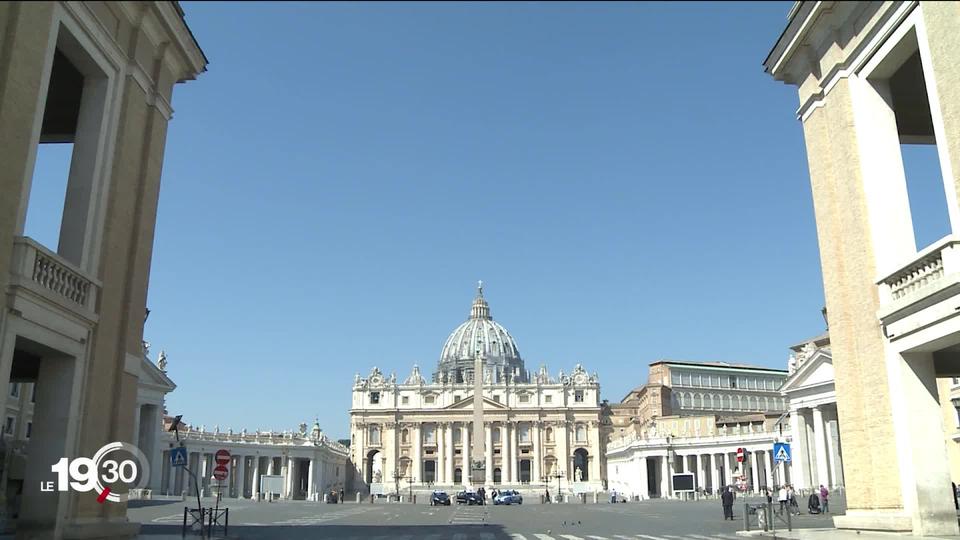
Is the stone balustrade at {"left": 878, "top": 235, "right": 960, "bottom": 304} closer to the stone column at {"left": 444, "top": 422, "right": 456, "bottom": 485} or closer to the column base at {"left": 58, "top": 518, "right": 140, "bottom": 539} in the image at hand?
the column base at {"left": 58, "top": 518, "right": 140, "bottom": 539}

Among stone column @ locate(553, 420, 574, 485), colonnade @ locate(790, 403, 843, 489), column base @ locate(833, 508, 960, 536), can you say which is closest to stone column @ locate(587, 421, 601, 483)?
stone column @ locate(553, 420, 574, 485)

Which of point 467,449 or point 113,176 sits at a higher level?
point 113,176

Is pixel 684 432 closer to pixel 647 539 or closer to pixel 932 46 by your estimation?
pixel 647 539

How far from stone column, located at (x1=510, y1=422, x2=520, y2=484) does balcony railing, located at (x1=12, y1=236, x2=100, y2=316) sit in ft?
467

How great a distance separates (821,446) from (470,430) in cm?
9967

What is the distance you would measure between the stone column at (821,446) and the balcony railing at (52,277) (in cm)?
5763

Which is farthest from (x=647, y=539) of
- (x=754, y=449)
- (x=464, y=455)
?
(x=464, y=455)

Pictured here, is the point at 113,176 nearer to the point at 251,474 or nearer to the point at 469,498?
the point at 469,498

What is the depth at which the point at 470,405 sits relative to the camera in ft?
512

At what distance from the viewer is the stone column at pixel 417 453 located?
155 metres

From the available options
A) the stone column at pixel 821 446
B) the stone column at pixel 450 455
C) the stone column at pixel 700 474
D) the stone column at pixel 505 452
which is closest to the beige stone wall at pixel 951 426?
the stone column at pixel 821 446

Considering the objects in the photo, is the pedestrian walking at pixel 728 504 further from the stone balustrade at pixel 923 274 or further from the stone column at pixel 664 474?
the stone column at pixel 664 474

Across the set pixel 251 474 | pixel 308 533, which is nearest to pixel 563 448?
pixel 251 474

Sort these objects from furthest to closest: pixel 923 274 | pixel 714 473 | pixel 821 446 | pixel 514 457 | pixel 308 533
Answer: pixel 514 457 < pixel 714 473 < pixel 821 446 < pixel 308 533 < pixel 923 274
